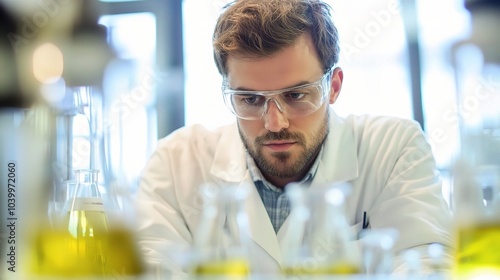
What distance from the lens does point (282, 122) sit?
4.04ft

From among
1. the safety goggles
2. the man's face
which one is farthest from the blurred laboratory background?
the safety goggles

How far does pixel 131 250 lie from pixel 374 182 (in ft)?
3.27

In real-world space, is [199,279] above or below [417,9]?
below

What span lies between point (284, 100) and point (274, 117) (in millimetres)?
42

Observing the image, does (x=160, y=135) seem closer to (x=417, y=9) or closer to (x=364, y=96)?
(x=364, y=96)

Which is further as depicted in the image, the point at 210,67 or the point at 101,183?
the point at 210,67

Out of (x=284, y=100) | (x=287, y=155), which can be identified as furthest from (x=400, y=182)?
(x=284, y=100)

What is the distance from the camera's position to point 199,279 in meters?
0.46

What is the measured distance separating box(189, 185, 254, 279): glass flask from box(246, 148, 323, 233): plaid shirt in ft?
2.95

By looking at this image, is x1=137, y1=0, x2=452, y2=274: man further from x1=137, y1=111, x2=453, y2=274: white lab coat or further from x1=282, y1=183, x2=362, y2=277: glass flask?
x1=282, y1=183, x2=362, y2=277: glass flask

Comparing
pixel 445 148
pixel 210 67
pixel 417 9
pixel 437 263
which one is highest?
pixel 417 9

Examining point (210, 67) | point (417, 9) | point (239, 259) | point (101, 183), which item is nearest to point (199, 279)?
Answer: point (239, 259)

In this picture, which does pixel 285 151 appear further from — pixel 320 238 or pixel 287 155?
pixel 320 238

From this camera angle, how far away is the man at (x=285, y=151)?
125 cm
